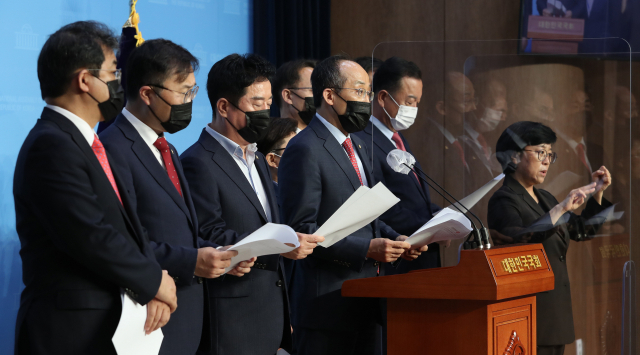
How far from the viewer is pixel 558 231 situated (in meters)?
3.04

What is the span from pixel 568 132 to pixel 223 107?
1647 millimetres

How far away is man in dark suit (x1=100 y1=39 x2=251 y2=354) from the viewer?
1976 millimetres

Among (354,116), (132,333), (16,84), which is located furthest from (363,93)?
(16,84)

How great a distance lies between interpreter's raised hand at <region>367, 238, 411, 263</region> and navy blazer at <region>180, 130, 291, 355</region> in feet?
1.31

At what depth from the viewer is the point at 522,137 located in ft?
10.2

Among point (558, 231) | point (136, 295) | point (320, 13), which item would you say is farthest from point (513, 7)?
point (136, 295)

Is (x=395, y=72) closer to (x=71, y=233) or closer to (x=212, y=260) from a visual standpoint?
(x=212, y=260)

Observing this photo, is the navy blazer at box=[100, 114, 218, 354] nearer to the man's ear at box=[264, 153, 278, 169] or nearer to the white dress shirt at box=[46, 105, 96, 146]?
the white dress shirt at box=[46, 105, 96, 146]

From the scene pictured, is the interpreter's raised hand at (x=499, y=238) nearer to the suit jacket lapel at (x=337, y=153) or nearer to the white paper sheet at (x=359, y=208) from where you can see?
the suit jacket lapel at (x=337, y=153)

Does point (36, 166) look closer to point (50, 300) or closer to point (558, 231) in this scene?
point (50, 300)

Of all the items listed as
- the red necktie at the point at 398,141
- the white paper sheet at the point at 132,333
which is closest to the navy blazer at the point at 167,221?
the white paper sheet at the point at 132,333

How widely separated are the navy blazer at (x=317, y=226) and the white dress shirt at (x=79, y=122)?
1.01 metres

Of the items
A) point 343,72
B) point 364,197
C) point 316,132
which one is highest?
point 343,72

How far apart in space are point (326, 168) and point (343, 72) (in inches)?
19.6
